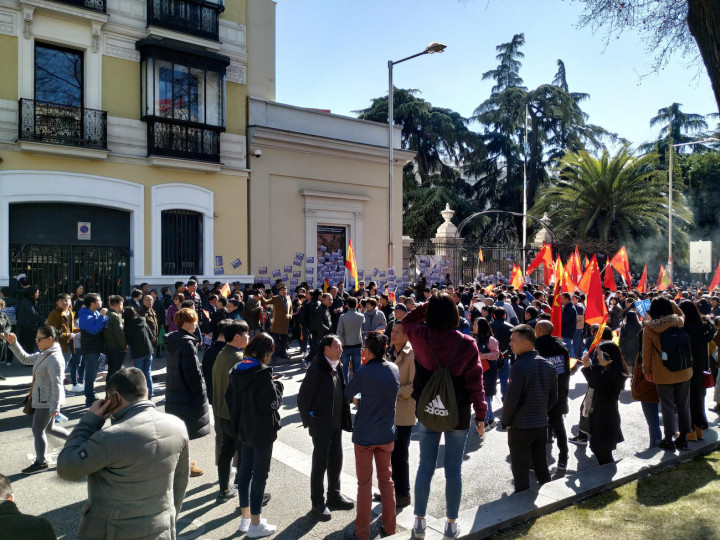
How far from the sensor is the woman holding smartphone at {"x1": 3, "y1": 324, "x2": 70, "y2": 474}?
630cm

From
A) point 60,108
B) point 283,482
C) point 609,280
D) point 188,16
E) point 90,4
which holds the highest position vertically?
point 188,16

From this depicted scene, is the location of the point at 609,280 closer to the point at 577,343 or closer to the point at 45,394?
the point at 577,343

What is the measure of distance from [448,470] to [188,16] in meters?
17.1

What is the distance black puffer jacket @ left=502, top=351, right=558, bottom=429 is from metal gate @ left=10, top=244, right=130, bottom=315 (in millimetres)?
13569

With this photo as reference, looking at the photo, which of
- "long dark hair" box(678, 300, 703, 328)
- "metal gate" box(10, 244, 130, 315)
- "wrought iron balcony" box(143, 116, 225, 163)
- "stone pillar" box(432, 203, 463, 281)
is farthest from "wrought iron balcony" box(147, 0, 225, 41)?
"long dark hair" box(678, 300, 703, 328)

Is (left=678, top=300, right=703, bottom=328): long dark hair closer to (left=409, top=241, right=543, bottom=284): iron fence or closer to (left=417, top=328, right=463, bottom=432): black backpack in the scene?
(left=417, top=328, right=463, bottom=432): black backpack

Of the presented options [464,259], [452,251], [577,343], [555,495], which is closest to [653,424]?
[555,495]

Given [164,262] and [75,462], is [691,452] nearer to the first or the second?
[75,462]

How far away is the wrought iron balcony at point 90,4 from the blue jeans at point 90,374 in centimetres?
1080

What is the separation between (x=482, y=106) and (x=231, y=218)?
2601cm

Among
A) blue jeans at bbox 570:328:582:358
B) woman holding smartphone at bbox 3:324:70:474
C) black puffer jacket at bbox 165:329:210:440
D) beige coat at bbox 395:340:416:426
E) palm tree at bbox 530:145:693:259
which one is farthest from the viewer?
palm tree at bbox 530:145:693:259

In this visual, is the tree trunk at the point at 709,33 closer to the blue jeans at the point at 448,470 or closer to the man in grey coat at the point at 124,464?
the blue jeans at the point at 448,470

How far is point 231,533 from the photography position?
16.6 feet

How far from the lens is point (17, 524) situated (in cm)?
259
